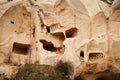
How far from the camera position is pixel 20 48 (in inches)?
619

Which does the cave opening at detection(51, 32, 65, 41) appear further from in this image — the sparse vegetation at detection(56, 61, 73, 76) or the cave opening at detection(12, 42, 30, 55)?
the sparse vegetation at detection(56, 61, 73, 76)

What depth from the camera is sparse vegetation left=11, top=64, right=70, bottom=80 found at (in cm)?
1327

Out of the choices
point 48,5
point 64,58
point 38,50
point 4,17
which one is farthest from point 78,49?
point 4,17

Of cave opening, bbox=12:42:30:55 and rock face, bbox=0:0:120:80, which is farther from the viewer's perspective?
cave opening, bbox=12:42:30:55

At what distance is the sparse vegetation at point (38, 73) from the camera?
13.3 m

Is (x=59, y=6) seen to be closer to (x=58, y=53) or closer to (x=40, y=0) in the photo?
(x=40, y=0)

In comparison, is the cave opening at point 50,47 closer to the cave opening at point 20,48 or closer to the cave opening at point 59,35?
the cave opening at point 59,35

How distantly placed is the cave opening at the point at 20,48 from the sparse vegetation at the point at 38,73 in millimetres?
1877

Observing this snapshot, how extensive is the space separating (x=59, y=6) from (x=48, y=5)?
567mm

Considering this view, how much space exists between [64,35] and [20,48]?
236 cm

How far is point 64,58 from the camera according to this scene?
14.3 meters

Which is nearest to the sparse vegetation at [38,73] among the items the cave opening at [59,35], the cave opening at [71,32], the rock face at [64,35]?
the rock face at [64,35]

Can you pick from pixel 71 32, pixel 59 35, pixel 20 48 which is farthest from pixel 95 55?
pixel 20 48

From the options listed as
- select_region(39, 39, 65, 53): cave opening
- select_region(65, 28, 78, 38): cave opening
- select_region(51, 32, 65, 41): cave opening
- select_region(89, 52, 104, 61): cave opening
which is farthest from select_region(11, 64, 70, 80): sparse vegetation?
select_region(65, 28, 78, 38): cave opening
